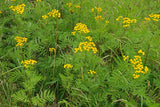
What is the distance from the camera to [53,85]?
8.55 feet

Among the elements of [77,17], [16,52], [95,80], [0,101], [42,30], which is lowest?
[0,101]

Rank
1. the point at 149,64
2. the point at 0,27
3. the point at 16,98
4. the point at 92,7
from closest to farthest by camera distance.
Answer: the point at 16,98
the point at 149,64
the point at 0,27
the point at 92,7

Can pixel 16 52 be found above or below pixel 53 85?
above

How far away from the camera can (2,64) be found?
264 cm

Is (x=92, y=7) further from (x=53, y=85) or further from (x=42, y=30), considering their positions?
(x=53, y=85)

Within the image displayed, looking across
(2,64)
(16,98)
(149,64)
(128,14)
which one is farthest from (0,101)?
(128,14)

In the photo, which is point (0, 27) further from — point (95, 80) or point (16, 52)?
point (95, 80)

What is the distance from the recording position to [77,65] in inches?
90.1

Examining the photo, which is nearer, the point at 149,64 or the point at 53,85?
the point at 53,85

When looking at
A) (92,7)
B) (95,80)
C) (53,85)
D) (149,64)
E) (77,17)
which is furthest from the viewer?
(92,7)

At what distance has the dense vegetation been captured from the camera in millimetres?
2229

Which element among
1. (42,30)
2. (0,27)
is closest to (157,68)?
(42,30)

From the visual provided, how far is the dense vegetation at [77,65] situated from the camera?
7.31ft

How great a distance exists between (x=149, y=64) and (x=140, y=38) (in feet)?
1.78
